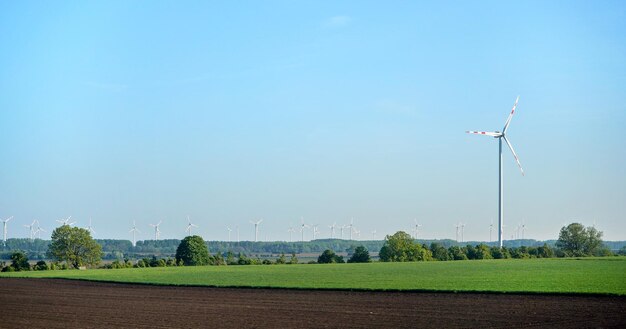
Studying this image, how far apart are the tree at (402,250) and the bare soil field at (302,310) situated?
9541cm

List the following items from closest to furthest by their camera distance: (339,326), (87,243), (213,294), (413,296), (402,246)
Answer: (339,326)
(413,296)
(213,294)
(87,243)
(402,246)

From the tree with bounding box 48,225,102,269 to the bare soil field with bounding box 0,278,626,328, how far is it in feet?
254

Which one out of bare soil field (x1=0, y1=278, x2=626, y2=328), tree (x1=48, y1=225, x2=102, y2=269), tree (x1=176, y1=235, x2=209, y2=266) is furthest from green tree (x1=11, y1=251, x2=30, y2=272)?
bare soil field (x1=0, y1=278, x2=626, y2=328)

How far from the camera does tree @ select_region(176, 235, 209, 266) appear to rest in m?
148

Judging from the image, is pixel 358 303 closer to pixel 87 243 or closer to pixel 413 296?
pixel 413 296

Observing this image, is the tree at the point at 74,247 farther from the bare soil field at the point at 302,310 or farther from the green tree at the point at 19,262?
the bare soil field at the point at 302,310

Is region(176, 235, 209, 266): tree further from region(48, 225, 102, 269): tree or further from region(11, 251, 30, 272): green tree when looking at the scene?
region(11, 251, 30, 272): green tree

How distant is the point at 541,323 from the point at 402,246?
399 ft

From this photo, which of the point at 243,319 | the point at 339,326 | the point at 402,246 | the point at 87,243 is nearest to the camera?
the point at 339,326

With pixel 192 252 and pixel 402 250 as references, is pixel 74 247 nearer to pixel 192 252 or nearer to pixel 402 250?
pixel 192 252

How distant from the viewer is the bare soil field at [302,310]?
3894 centimetres

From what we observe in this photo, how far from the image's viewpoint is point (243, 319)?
41719mm

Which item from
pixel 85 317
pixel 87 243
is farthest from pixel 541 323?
pixel 87 243

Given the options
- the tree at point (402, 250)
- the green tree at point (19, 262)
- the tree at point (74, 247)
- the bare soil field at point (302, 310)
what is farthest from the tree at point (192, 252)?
→ the bare soil field at point (302, 310)
